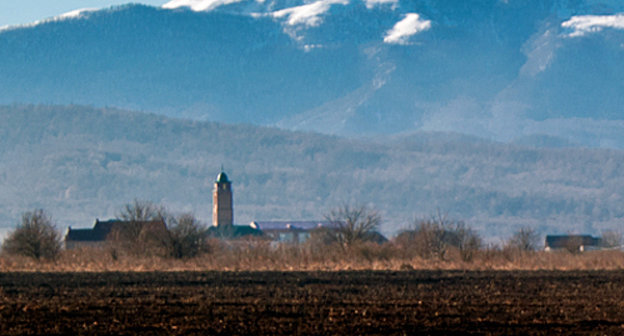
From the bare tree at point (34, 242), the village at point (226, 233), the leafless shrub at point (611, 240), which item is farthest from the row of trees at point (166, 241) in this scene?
Answer: the leafless shrub at point (611, 240)

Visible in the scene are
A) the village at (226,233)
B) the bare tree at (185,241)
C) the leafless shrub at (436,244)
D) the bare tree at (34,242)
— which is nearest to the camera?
the bare tree at (34,242)

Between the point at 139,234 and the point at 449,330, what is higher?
the point at 139,234

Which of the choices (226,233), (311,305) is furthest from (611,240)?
(311,305)

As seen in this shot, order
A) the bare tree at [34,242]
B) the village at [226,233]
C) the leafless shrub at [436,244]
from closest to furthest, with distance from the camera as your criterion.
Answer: the bare tree at [34,242] < the leafless shrub at [436,244] < the village at [226,233]

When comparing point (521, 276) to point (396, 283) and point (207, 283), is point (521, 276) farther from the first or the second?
point (207, 283)

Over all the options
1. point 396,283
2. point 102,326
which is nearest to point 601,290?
point 396,283

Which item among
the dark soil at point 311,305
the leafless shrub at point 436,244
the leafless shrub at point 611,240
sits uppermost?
the leafless shrub at point 611,240

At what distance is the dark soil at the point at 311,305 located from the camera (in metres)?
31.6

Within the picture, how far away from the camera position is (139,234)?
7831cm

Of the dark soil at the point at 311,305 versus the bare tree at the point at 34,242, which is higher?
the bare tree at the point at 34,242

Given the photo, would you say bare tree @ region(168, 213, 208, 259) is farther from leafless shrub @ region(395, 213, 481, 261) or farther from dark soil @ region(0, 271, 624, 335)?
dark soil @ region(0, 271, 624, 335)

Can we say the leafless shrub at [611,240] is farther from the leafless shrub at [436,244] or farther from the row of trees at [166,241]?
the row of trees at [166,241]

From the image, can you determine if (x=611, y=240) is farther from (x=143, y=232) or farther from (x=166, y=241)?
(x=166, y=241)

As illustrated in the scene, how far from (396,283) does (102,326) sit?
20.4 m
